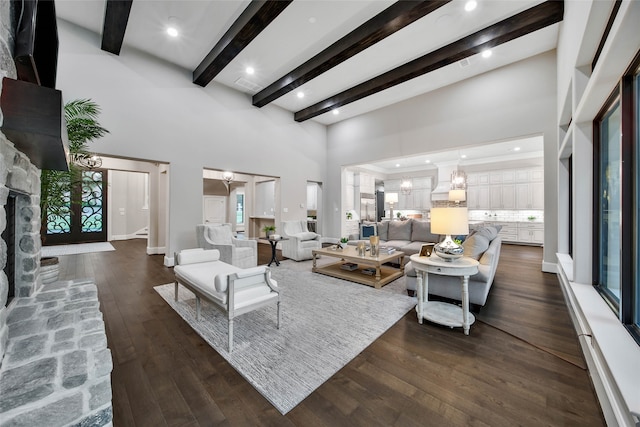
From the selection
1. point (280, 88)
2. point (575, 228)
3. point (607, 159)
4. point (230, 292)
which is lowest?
point (230, 292)

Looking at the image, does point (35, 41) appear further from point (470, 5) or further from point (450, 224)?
point (470, 5)

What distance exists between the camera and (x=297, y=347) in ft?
7.00

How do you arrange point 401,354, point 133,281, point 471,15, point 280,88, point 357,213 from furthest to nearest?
1. point 357,213
2. point 280,88
3. point 133,281
4. point 471,15
5. point 401,354

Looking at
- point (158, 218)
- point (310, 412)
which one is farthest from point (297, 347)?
point (158, 218)

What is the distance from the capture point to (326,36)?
409cm

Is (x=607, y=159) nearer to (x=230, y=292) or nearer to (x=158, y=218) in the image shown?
(x=230, y=292)

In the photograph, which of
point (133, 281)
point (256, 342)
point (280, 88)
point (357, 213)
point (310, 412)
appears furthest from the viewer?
point (357, 213)

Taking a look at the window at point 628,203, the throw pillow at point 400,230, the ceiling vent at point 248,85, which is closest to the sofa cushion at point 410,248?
the throw pillow at point 400,230

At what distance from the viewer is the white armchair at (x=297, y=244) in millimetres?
5570

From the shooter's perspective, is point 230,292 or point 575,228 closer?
point 230,292

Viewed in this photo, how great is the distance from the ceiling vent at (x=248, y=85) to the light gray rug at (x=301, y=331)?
4.51 meters

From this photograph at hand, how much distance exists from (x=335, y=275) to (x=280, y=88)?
13.9 feet

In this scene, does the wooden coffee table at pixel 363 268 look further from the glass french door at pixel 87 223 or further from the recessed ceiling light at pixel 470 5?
the glass french door at pixel 87 223

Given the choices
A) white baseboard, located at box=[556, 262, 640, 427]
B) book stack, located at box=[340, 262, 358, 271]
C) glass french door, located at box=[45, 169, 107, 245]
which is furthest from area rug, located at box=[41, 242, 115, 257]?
white baseboard, located at box=[556, 262, 640, 427]
